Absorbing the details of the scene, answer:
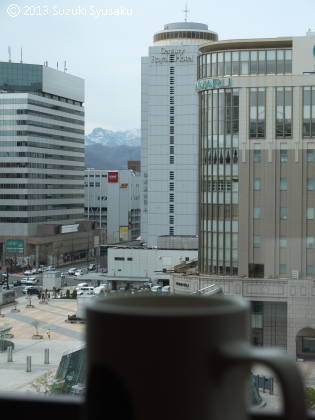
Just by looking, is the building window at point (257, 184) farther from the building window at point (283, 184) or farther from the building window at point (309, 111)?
the building window at point (309, 111)

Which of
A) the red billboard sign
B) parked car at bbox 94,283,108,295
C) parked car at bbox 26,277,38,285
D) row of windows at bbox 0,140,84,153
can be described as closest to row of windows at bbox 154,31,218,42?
row of windows at bbox 0,140,84,153

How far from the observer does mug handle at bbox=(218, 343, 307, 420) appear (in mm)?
1158

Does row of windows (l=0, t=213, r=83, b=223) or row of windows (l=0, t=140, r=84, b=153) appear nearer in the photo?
row of windows (l=0, t=213, r=83, b=223)

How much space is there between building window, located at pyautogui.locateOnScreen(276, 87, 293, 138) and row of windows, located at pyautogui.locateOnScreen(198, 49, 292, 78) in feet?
1.90

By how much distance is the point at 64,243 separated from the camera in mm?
53000

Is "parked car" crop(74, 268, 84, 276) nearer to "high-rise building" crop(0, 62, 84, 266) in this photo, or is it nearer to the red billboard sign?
"high-rise building" crop(0, 62, 84, 266)

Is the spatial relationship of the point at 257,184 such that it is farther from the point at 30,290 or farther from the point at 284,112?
the point at 30,290

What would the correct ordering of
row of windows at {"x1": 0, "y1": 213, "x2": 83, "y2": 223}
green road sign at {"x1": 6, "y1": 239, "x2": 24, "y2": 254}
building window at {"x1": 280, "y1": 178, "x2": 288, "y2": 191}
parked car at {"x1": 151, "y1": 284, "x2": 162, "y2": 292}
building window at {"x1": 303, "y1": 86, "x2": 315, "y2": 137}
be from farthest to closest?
1. row of windows at {"x1": 0, "y1": 213, "x2": 83, "y2": 223}
2. green road sign at {"x1": 6, "y1": 239, "x2": 24, "y2": 254}
3. parked car at {"x1": 151, "y1": 284, "x2": 162, "y2": 292}
4. building window at {"x1": 280, "y1": 178, "x2": 288, "y2": 191}
5. building window at {"x1": 303, "y1": 86, "x2": 315, "y2": 137}

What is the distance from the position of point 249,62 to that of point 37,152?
32.1m

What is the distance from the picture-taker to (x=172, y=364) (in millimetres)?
1219

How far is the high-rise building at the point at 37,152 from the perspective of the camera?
52.5 metres

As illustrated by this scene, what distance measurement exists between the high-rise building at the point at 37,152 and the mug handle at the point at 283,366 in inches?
1967

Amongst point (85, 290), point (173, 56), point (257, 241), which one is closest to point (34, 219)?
point (173, 56)

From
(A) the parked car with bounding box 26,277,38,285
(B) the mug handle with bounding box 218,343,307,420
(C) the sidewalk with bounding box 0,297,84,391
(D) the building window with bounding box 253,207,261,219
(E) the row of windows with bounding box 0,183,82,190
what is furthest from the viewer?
(E) the row of windows with bounding box 0,183,82,190
